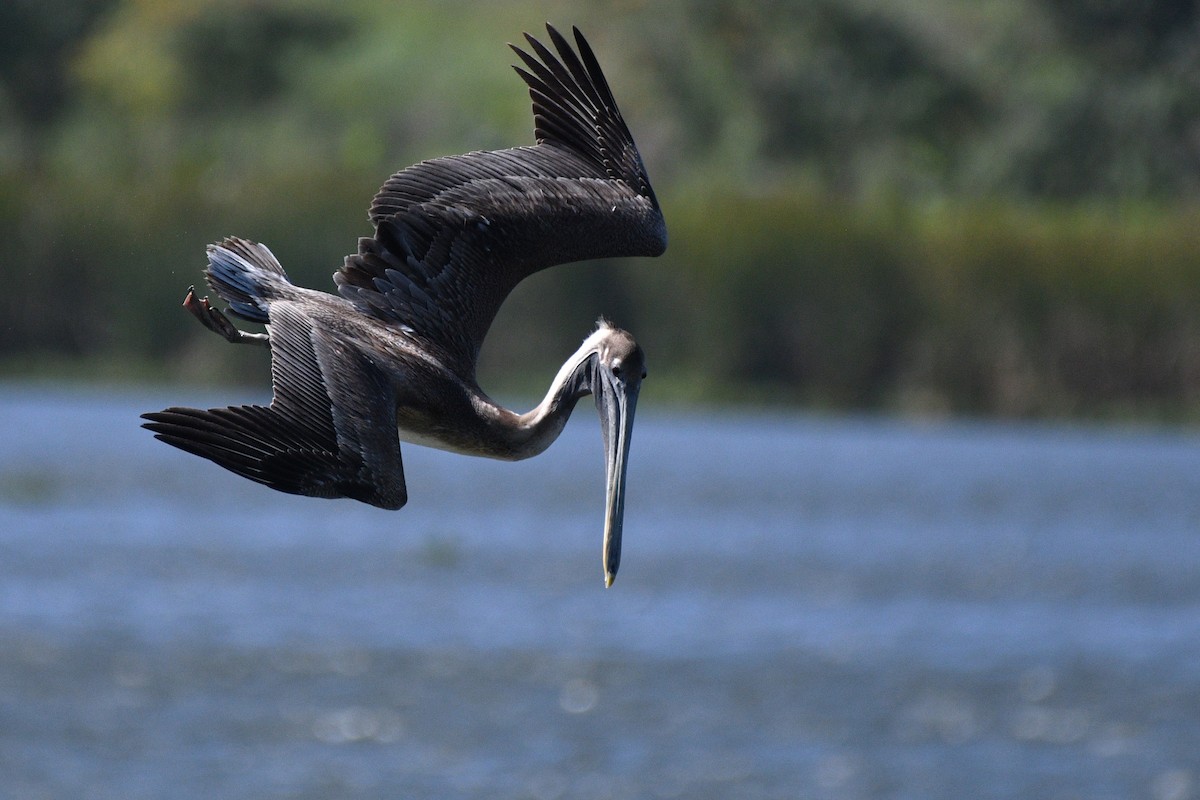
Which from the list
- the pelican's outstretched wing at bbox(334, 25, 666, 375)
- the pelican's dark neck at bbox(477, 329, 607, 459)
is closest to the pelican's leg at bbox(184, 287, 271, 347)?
the pelican's outstretched wing at bbox(334, 25, 666, 375)

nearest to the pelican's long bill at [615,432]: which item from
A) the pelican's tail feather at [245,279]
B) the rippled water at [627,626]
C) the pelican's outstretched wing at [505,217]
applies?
the pelican's outstretched wing at [505,217]

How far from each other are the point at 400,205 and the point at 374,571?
30.0 metres

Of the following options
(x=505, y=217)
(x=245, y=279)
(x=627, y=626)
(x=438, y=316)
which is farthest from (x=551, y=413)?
(x=627, y=626)

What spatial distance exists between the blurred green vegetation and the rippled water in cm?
238

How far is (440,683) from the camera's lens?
92.4 feet

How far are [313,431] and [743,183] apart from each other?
155 ft

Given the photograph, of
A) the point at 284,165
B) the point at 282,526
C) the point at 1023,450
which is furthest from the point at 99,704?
the point at 1023,450

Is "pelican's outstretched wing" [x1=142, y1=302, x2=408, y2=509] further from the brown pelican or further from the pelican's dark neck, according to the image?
the pelican's dark neck

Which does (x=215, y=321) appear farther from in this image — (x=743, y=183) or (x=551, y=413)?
(x=743, y=183)

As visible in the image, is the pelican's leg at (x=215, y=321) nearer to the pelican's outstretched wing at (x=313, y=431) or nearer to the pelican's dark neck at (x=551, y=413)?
the pelican's outstretched wing at (x=313, y=431)

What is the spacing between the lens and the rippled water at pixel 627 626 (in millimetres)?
24484

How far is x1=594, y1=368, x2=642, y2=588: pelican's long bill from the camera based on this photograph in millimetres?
5133

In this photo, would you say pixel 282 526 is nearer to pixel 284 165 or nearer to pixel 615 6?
pixel 284 165

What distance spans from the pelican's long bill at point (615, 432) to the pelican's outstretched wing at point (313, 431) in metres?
0.51
